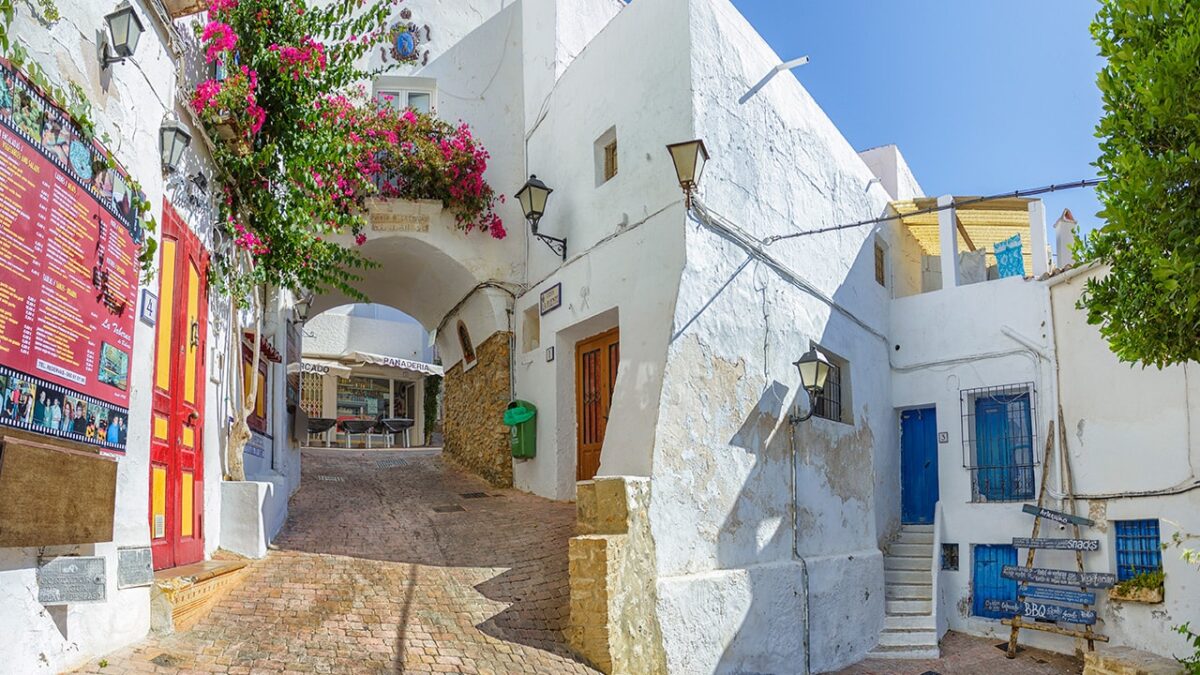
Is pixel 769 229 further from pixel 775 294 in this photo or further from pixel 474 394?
Result: pixel 474 394

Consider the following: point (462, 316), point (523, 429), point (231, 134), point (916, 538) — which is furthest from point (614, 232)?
point (916, 538)

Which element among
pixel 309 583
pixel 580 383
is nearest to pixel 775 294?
pixel 580 383

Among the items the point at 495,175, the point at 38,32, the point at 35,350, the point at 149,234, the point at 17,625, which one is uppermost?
the point at 495,175

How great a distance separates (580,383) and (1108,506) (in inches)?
257

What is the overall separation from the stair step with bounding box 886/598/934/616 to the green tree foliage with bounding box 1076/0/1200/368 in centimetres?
629

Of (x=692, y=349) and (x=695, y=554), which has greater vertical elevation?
(x=692, y=349)

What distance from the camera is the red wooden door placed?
620 cm

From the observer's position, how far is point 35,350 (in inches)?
173

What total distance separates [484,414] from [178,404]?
20.6 feet

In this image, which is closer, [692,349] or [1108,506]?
[692,349]

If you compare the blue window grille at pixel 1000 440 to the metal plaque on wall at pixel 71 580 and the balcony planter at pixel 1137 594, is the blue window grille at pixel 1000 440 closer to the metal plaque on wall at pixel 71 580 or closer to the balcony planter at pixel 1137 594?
the balcony planter at pixel 1137 594

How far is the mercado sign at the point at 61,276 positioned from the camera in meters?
4.26

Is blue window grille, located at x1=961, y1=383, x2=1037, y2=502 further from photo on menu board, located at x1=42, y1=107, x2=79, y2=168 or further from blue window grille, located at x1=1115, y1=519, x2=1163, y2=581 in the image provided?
photo on menu board, located at x1=42, y1=107, x2=79, y2=168

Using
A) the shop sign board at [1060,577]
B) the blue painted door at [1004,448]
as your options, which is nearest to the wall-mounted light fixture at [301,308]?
the blue painted door at [1004,448]
